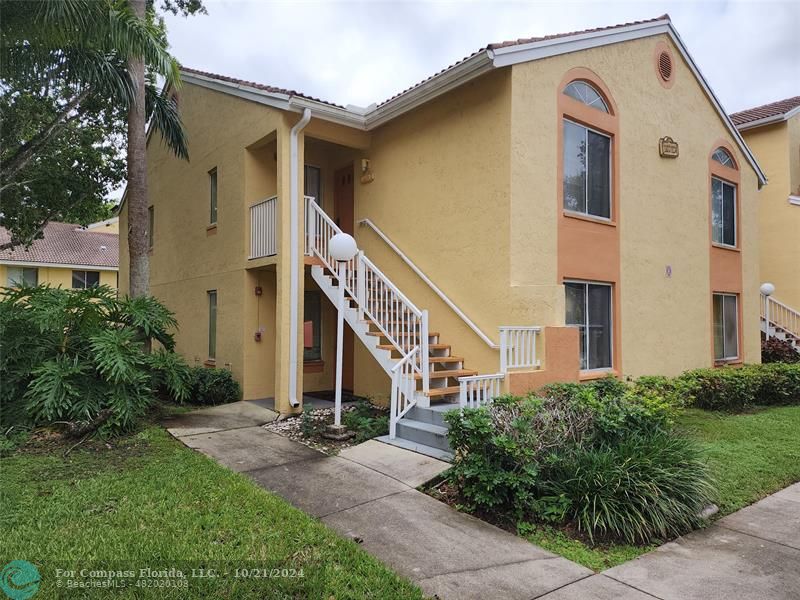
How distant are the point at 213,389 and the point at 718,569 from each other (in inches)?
343

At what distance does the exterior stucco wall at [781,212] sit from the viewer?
14883 mm

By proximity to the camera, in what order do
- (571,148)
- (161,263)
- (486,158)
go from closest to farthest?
(486,158), (571,148), (161,263)

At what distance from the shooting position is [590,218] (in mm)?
9094

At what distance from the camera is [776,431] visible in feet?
25.8

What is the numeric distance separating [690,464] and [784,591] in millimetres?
1476

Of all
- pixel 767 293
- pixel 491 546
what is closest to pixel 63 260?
pixel 491 546

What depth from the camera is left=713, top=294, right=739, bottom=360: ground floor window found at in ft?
39.8

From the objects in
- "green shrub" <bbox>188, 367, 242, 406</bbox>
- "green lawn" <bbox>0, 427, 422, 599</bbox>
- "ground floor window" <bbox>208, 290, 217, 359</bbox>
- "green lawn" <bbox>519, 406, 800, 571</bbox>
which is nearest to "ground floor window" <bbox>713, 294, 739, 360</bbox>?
"green lawn" <bbox>519, 406, 800, 571</bbox>

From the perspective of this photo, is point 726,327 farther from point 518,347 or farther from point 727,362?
point 518,347

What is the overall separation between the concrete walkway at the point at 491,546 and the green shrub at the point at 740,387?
13.3 feet

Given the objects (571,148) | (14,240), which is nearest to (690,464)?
(571,148)

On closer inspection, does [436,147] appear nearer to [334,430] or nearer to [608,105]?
[608,105]

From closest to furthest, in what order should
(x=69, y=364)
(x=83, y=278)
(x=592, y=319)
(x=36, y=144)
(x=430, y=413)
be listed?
(x=430, y=413) → (x=69, y=364) → (x=592, y=319) → (x=36, y=144) → (x=83, y=278)

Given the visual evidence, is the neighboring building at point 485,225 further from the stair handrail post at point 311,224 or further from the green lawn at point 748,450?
the green lawn at point 748,450
